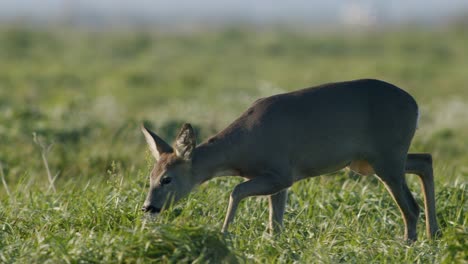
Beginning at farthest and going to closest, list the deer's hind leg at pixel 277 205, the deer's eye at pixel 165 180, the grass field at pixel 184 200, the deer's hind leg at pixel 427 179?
1. the deer's hind leg at pixel 427 179
2. the deer's hind leg at pixel 277 205
3. the deer's eye at pixel 165 180
4. the grass field at pixel 184 200

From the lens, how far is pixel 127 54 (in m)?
30.0

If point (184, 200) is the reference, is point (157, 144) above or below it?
above

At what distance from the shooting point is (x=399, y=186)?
770 centimetres

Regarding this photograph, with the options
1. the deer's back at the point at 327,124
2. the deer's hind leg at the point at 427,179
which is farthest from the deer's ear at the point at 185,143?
the deer's hind leg at the point at 427,179

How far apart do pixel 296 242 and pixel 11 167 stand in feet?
15.5

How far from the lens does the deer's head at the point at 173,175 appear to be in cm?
702

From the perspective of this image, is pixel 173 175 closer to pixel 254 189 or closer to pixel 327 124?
pixel 254 189

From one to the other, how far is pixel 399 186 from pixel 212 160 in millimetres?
1567

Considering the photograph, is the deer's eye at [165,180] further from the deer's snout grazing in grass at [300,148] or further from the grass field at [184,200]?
the grass field at [184,200]

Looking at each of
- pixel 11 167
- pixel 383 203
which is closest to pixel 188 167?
pixel 383 203

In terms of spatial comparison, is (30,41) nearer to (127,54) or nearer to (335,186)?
(127,54)

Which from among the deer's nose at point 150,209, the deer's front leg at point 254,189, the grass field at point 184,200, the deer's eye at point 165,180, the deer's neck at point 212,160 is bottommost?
the grass field at point 184,200

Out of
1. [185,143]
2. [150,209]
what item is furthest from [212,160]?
[150,209]

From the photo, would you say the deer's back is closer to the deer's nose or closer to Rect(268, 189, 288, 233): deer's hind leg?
Rect(268, 189, 288, 233): deer's hind leg
